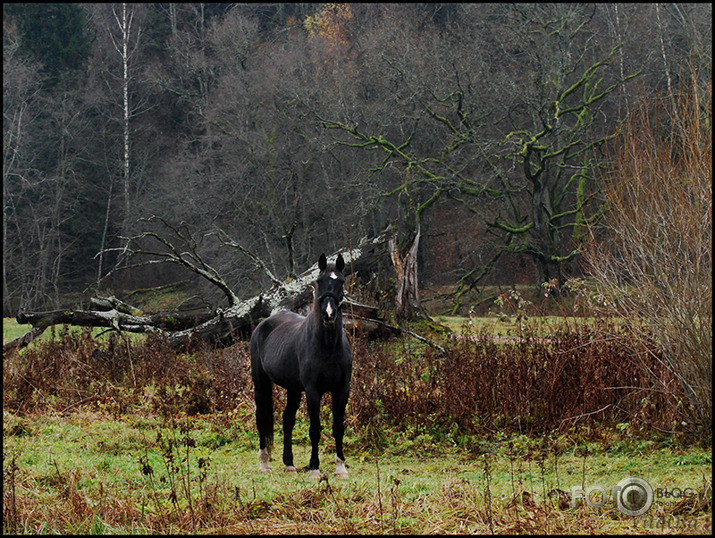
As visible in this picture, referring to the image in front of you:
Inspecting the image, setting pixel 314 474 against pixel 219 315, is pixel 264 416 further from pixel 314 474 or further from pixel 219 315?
pixel 219 315

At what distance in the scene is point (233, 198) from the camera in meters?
30.3

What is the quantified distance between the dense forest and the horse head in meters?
9.33

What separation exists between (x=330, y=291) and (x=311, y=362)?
2.66ft

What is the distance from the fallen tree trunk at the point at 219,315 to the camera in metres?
13.8

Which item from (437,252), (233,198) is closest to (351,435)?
(233,198)

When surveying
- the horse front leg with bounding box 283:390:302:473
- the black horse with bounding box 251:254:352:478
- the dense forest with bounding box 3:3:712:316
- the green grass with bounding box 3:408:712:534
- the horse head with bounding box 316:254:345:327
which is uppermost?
the dense forest with bounding box 3:3:712:316

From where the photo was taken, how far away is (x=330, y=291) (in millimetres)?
6516

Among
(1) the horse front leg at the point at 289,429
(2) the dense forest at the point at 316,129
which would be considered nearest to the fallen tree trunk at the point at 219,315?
(2) the dense forest at the point at 316,129

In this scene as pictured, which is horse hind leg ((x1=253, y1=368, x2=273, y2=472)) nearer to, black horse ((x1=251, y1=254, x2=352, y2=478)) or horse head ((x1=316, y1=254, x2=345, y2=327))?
black horse ((x1=251, y1=254, x2=352, y2=478))

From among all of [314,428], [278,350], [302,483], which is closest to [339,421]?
[314,428]

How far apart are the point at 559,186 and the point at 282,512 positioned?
26323 mm

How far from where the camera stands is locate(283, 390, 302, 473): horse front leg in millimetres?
7457

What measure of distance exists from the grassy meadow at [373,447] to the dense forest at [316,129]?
6399 mm

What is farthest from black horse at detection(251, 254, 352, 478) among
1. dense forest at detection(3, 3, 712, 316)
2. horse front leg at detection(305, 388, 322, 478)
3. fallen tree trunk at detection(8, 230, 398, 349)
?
dense forest at detection(3, 3, 712, 316)
